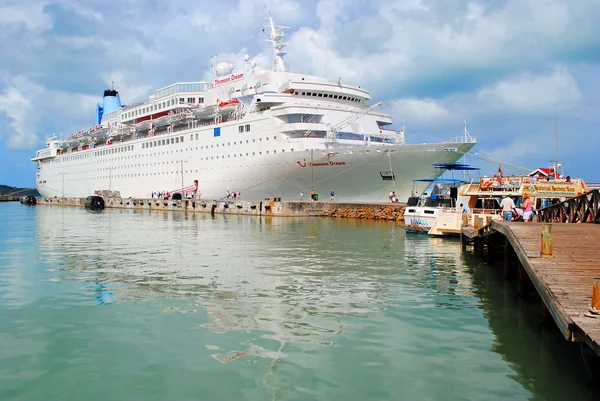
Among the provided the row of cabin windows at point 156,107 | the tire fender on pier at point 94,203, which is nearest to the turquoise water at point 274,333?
the row of cabin windows at point 156,107

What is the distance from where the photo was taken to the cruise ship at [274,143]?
35.7 m

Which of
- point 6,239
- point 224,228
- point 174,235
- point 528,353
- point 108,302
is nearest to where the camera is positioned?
point 528,353

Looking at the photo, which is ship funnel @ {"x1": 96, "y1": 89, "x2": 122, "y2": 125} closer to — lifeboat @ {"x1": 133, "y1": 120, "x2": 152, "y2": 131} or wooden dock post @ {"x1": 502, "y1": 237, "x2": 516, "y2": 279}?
lifeboat @ {"x1": 133, "y1": 120, "x2": 152, "y2": 131}

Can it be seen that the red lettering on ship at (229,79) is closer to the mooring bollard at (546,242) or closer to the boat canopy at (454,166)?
the boat canopy at (454,166)

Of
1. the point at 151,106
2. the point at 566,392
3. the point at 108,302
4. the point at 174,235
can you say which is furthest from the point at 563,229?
the point at 151,106

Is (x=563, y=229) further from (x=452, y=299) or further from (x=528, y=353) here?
(x=528, y=353)

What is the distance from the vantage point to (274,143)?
1490 inches

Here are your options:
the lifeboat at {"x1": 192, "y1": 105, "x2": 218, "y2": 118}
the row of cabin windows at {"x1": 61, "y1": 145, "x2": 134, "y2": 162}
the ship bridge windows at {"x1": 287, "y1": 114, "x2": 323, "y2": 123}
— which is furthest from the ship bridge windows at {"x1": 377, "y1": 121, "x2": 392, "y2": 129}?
the row of cabin windows at {"x1": 61, "y1": 145, "x2": 134, "y2": 162}

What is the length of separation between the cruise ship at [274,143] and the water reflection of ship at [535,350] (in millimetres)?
23365

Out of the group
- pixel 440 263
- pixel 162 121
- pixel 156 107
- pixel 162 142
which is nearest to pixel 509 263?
pixel 440 263

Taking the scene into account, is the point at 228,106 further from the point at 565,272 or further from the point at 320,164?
the point at 565,272

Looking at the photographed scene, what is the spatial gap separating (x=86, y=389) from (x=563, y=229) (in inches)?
419

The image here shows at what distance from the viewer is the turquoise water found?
644cm

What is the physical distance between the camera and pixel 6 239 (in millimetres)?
23766
